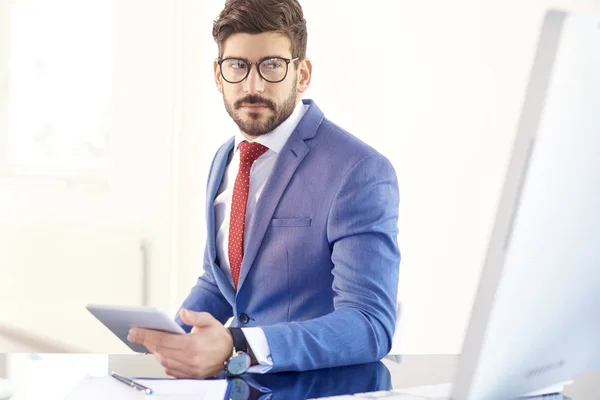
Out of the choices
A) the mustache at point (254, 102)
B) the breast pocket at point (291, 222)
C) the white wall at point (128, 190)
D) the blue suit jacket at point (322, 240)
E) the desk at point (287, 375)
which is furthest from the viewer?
the white wall at point (128, 190)

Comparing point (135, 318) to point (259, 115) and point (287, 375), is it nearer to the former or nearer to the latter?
Result: point (287, 375)

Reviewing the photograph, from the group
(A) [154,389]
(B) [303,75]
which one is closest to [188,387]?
(A) [154,389]

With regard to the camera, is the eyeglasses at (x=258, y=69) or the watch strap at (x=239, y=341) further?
the eyeglasses at (x=258, y=69)

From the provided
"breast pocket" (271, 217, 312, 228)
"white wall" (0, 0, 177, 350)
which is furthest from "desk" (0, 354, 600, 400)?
"white wall" (0, 0, 177, 350)

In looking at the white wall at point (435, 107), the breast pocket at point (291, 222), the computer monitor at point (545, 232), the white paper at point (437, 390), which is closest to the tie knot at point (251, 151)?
the breast pocket at point (291, 222)

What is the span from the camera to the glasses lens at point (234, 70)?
216 centimetres

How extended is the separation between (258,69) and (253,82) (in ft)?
0.13

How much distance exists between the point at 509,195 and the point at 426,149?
10.4 feet

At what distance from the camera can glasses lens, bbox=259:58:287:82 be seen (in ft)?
7.13

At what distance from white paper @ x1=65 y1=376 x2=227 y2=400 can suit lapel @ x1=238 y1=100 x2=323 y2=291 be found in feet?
2.07

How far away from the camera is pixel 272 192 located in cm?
212

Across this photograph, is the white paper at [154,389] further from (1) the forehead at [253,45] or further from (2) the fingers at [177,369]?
(1) the forehead at [253,45]

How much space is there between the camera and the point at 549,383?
3.41 ft

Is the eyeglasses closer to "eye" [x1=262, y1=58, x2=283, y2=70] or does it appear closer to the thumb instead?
"eye" [x1=262, y1=58, x2=283, y2=70]
